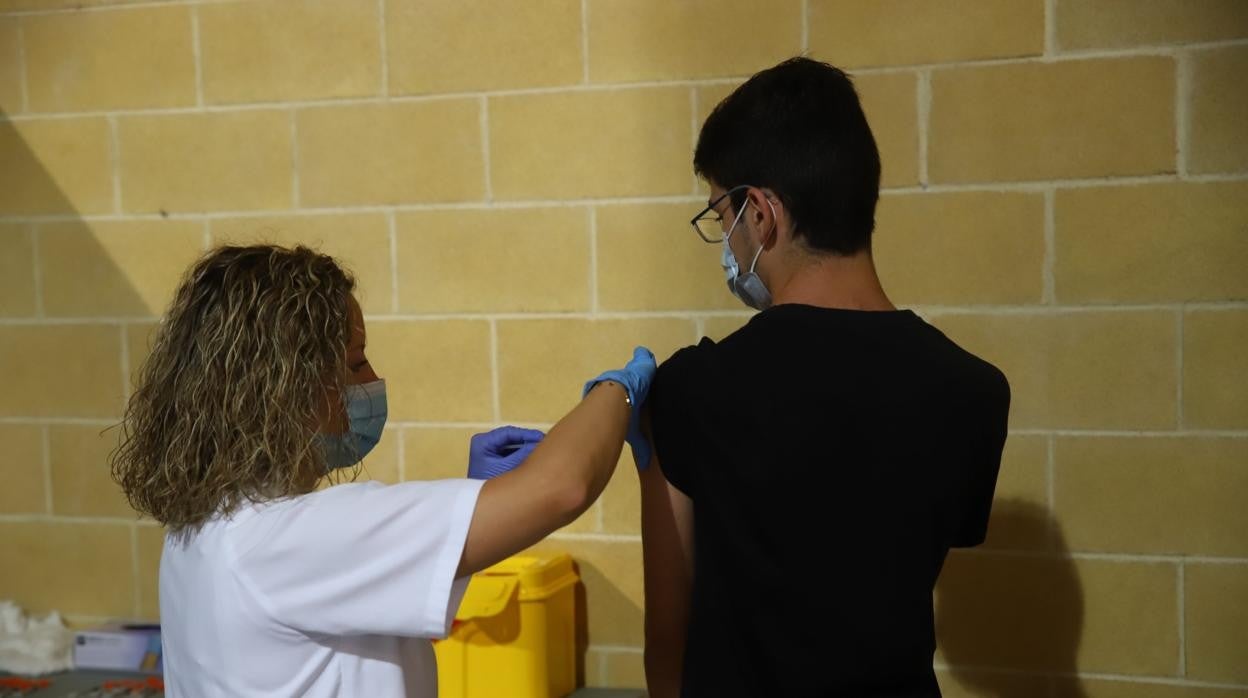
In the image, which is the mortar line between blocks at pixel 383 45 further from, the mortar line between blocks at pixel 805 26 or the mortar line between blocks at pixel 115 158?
the mortar line between blocks at pixel 805 26

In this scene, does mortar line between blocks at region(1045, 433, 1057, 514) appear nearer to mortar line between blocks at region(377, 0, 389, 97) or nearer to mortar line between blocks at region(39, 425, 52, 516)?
mortar line between blocks at region(377, 0, 389, 97)

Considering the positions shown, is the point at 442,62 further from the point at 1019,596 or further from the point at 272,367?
the point at 1019,596

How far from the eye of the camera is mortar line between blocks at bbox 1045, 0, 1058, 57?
2496mm

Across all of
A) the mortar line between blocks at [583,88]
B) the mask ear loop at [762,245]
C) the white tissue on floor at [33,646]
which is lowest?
the white tissue on floor at [33,646]

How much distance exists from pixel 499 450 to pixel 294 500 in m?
0.37

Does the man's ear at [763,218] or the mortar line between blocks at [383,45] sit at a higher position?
the mortar line between blocks at [383,45]

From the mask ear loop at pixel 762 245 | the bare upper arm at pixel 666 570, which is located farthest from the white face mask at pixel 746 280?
the bare upper arm at pixel 666 570

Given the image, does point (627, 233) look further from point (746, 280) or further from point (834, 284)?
point (834, 284)

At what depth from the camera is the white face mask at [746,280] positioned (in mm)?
1672

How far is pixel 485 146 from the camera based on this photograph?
282 cm

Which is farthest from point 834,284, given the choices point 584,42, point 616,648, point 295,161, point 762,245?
point 295,161

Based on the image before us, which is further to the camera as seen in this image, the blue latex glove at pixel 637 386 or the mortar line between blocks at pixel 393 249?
the mortar line between blocks at pixel 393 249

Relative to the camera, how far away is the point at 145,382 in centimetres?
160

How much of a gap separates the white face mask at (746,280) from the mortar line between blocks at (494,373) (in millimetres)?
1125
